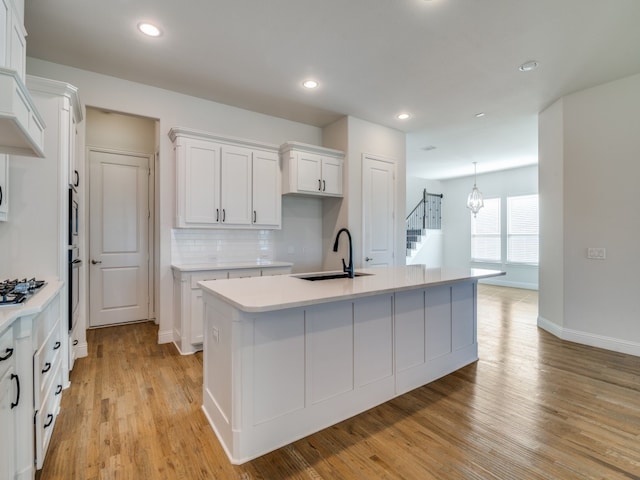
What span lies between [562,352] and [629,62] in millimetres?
3093

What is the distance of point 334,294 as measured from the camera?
194 cm

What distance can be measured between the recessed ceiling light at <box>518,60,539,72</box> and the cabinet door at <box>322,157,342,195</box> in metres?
2.35

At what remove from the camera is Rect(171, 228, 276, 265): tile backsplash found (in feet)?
12.9

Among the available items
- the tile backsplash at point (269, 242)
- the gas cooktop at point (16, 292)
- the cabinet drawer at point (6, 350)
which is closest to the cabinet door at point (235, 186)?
the tile backsplash at point (269, 242)

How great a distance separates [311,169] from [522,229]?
247 inches

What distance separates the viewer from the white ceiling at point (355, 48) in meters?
2.48

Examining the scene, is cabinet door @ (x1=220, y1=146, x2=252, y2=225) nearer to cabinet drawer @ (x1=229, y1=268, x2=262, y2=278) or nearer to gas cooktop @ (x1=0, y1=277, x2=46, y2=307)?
cabinet drawer @ (x1=229, y1=268, x2=262, y2=278)

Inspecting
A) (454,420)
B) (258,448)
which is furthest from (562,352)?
(258,448)

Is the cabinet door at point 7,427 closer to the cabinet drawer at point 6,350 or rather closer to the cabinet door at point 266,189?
the cabinet drawer at point 6,350

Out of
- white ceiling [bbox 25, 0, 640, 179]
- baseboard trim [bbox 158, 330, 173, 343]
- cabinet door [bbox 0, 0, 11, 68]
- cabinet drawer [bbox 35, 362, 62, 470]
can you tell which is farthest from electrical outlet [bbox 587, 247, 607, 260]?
cabinet door [bbox 0, 0, 11, 68]

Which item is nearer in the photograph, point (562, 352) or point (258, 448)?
point (258, 448)

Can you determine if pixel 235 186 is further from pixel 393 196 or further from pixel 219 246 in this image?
pixel 393 196

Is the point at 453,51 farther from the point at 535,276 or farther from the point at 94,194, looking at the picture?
the point at 535,276

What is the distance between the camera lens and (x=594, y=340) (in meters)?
3.75
